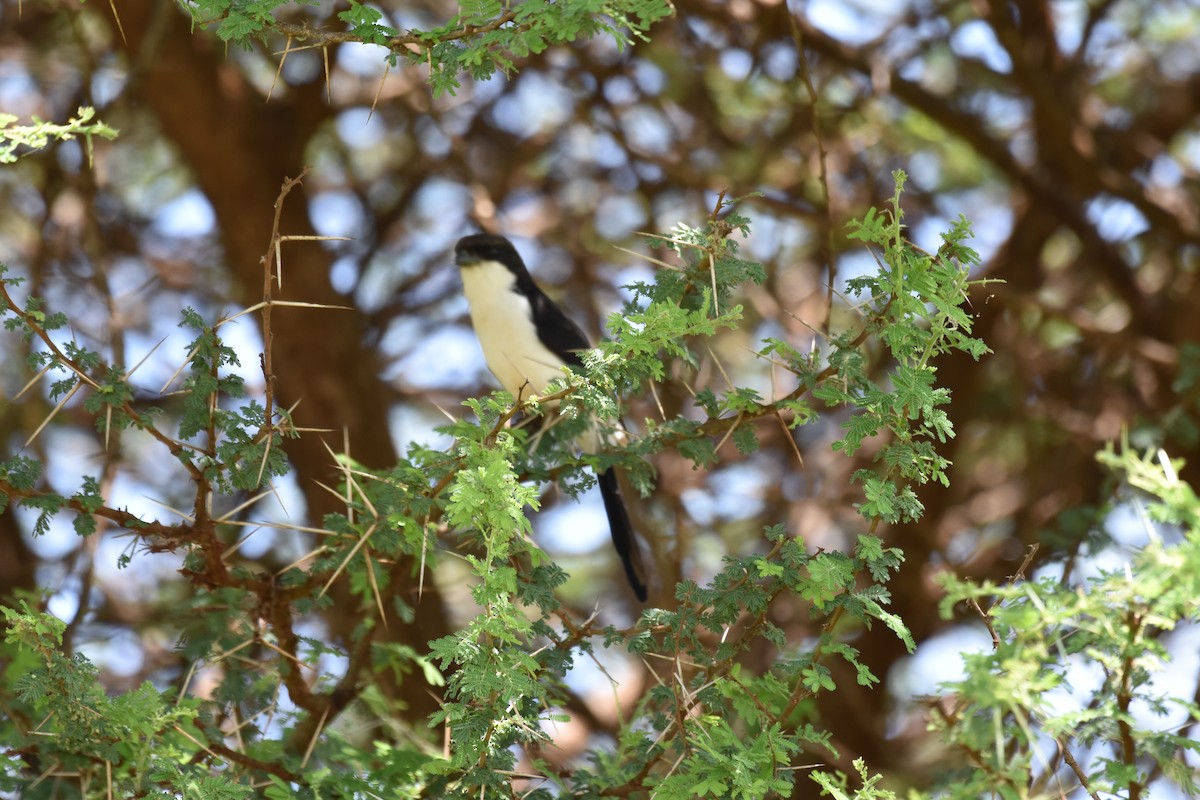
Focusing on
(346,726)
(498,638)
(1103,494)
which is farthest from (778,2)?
(498,638)

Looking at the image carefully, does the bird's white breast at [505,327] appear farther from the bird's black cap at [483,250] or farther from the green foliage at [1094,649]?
the green foliage at [1094,649]

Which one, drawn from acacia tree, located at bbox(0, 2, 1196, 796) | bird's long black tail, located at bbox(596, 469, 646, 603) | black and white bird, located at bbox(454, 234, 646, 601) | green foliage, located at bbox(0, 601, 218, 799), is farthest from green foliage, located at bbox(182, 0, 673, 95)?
black and white bird, located at bbox(454, 234, 646, 601)

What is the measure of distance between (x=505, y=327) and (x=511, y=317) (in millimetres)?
38

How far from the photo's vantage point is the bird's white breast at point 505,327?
437 cm

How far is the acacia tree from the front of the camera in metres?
1.92

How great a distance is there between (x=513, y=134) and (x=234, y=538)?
99.4 inches

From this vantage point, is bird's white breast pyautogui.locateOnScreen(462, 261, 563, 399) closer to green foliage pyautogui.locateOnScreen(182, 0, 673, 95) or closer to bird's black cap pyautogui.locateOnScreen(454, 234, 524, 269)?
bird's black cap pyautogui.locateOnScreen(454, 234, 524, 269)

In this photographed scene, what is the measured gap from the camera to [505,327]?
4391 mm

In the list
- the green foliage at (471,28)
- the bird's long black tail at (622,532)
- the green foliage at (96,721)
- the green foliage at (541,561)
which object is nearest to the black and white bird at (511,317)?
the bird's long black tail at (622,532)

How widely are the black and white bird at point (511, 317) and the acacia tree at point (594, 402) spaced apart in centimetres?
42

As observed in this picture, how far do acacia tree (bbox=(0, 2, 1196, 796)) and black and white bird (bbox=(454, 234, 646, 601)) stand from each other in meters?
0.42

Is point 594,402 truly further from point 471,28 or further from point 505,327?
point 505,327

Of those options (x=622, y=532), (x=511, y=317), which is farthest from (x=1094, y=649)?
(x=511, y=317)

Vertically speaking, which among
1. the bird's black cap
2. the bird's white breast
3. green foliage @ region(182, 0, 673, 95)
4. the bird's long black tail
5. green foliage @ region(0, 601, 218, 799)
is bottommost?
green foliage @ region(0, 601, 218, 799)
